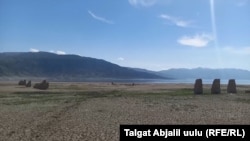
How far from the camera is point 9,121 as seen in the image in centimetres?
1966

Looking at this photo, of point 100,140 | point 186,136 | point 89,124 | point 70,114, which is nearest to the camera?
point 186,136

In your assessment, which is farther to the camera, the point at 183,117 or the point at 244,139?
the point at 183,117

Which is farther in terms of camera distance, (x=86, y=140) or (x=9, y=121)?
(x=9, y=121)

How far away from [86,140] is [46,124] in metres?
4.95

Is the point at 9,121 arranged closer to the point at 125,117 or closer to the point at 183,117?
the point at 125,117

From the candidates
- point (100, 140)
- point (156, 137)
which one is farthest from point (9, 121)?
point (156, 137)

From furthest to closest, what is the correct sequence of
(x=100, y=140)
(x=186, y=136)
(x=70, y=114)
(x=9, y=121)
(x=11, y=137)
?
(x=70, y=114), (x=9, y=121), (x=11, y=137), (x=100, y=140), (x=186, y=136)

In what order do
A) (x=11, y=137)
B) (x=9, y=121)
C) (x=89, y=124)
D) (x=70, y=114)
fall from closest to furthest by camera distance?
1. (x=11, y=137)
2. (x=89, y=124)
3. (x=9, y=121)
4. (x=70, y=114)

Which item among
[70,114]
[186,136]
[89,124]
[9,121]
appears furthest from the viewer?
[70,114]

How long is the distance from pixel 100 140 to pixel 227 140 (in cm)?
510

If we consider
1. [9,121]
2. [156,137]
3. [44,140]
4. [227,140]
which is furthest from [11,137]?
[227,140]

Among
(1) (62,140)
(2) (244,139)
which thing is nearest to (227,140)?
(2) (244,139)

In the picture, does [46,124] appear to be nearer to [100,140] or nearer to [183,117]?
[100,140]

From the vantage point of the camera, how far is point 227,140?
36.2ft
